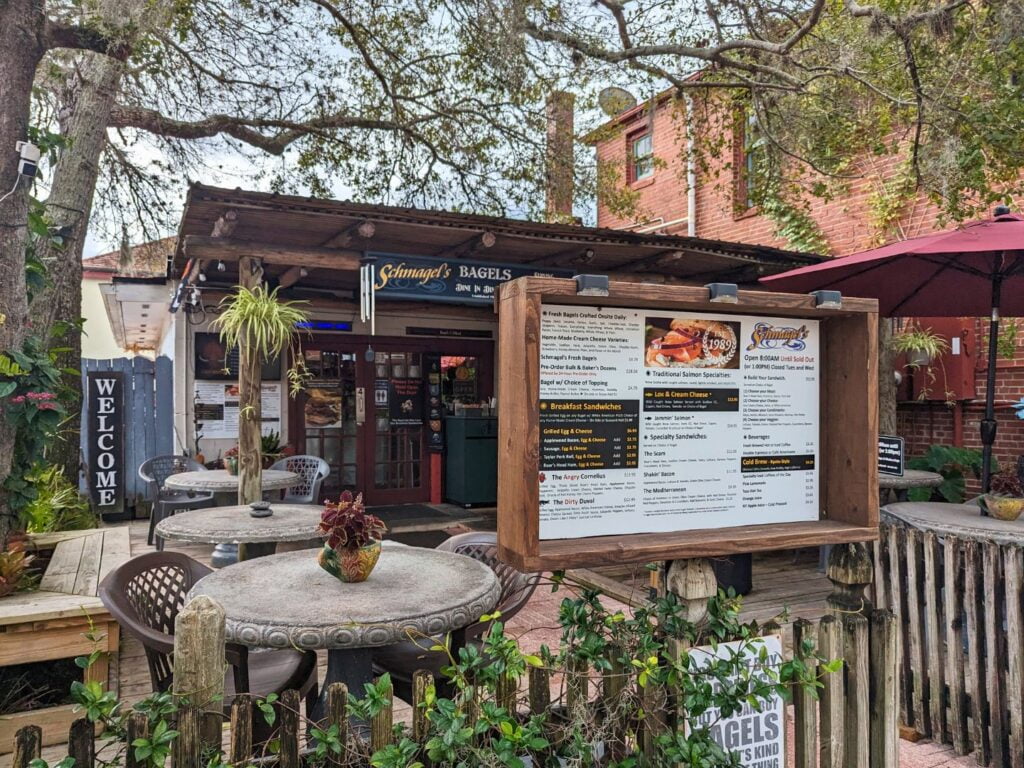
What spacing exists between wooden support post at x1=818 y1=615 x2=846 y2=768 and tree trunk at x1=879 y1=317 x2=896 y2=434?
569cm

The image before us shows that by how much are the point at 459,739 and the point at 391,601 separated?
796 millimetres

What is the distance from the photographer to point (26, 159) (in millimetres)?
3355

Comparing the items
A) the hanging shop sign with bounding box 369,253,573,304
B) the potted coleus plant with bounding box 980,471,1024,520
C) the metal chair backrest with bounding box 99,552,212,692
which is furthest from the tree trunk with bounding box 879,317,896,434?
the metal chair backrest with bounding box 99,552,212,692

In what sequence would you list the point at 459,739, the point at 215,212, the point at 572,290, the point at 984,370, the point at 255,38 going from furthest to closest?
the point at 255,38 → the point at 984,370 → the point at 215,212 → the point at 572,290 → the point at 459,739

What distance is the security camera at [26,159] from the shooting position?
3.35 metres

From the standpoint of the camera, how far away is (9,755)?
285cm

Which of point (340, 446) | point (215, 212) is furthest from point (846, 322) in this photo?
point (340, 446)

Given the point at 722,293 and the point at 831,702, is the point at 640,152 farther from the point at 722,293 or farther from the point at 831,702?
the point at 831,702

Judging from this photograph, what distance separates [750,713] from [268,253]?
487cm

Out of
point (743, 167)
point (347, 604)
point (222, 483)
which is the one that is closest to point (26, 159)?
point (347, 604)

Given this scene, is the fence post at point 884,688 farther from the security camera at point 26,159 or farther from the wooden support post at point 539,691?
the security camera at point 26,159

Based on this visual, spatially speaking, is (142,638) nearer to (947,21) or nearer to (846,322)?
(846,322)

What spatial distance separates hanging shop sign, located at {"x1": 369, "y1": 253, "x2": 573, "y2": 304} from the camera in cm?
589

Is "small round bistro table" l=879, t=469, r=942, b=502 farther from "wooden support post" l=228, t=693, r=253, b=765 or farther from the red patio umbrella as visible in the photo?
"wooden support post" l=228, t=693, r=253, b=765
